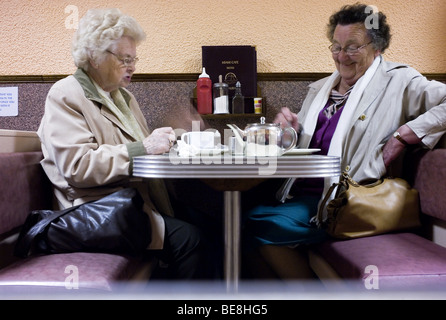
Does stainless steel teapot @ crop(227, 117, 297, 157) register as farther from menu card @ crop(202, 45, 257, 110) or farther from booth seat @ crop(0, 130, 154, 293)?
menu card @ crop(202, 45, 257, 110)

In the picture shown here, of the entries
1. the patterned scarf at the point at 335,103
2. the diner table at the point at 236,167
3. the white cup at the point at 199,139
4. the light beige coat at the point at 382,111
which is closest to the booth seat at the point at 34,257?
the diner table at the point at 236,167

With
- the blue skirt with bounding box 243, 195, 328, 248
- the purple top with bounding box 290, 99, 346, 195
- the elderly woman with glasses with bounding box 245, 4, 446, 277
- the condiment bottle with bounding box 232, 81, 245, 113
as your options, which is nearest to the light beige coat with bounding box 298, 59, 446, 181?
the elderly woman with glasses with bounding box 245, 4, 446, 277

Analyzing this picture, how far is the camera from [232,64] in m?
2.05

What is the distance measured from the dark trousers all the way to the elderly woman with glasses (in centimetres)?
28

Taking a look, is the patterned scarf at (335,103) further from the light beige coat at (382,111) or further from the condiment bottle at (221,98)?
the condiment bottle at (221,98)

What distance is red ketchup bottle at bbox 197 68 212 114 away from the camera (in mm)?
1992

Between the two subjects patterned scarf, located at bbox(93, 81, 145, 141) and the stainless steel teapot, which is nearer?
the stainless steel teapot

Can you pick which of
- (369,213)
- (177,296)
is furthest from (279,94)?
A: (177,296)

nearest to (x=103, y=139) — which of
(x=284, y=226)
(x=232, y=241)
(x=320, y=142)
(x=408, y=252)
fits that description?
(x=232, y=241)

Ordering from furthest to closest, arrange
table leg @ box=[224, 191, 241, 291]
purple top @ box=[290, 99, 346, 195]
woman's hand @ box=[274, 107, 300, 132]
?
woman's hand @ box=[274, 107, 300, 132], purple top @ box=[290, 99, 346, 195], table leg @ box=[224, 191, 241, 291]

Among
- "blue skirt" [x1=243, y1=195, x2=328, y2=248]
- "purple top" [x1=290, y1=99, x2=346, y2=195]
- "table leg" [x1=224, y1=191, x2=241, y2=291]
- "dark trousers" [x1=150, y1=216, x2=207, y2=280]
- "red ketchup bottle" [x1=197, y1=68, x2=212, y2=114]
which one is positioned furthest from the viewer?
"red ketchup bottle" [x1=197, y1=68, x2=212, y2=114]

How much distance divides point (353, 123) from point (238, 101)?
67cm

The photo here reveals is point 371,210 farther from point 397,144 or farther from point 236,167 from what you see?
point 236,167
